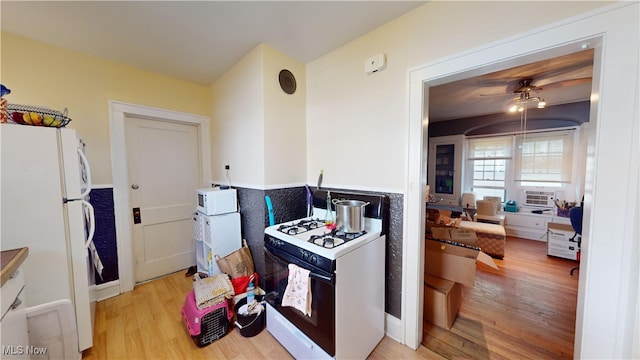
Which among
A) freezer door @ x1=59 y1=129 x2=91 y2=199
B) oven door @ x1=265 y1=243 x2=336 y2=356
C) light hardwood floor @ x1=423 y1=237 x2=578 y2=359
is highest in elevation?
freezer door @ x1=59 y1=129 x2=91 y2=199

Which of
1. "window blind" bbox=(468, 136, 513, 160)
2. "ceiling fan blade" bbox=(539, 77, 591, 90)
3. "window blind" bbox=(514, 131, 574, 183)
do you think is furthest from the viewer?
"window blind" bbox=(468, 136, 513, 160)

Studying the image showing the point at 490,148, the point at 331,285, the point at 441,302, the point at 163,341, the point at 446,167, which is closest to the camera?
the point at 331,285

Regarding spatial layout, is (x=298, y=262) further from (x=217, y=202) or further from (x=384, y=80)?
(x=384, y=80)

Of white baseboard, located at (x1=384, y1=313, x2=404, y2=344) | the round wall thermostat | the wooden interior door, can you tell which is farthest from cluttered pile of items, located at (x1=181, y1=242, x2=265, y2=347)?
the round wall thermostat

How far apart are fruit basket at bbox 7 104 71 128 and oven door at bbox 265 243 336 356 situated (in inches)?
63.6

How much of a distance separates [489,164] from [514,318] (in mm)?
3323

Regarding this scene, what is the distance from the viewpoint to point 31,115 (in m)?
1.29

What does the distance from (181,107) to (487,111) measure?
4890 mm

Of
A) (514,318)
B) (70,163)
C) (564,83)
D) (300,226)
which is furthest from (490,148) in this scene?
(70,163)

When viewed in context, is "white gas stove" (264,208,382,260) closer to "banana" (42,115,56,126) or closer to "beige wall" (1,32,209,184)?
"banana" (42,115,56,126)

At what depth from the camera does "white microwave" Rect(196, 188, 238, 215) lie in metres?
2.17

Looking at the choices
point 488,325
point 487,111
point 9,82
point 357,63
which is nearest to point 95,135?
point 9,82

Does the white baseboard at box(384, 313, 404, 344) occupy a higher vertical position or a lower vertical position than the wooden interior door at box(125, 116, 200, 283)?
lower

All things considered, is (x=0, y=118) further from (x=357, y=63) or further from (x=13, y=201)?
(x=357, y=63)
